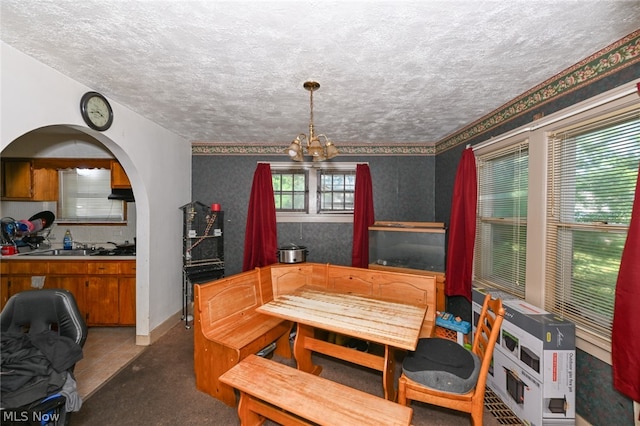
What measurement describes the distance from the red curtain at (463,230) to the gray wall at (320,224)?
40.6 inches

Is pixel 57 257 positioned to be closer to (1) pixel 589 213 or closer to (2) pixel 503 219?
(2) pixel 503 219

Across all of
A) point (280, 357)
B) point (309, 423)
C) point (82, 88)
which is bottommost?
point (280, 357)

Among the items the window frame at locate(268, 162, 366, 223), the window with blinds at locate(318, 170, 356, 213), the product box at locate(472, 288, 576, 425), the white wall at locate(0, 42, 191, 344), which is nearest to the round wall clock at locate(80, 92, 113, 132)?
the white wall at locate(0, 42, 191, 344)

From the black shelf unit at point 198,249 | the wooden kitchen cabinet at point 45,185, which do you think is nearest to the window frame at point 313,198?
the black shelf unit at point 198,249

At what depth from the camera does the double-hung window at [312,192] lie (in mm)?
4203

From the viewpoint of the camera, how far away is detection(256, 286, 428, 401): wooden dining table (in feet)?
5.62

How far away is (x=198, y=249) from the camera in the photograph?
3.68 metres

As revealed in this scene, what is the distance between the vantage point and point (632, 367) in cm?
142

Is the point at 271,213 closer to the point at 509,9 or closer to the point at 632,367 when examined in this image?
the point at 509,9

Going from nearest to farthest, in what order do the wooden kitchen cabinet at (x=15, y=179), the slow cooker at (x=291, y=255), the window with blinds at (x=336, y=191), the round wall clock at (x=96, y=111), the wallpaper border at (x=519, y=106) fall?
1. the wallpaper border at (x=519, y=106)
2. the round wall clock at (x=96, y=111)
3. the slow cooker at (x=291, y=255)
4. the wooden kitchen cabinet at (x=15, y=179)
5. the window with blinds at (x=336, y=191)

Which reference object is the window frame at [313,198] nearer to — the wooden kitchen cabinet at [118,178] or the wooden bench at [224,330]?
the wooden bench at [224,330]

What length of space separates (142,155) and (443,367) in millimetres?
3540

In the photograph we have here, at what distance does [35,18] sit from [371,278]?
309cm

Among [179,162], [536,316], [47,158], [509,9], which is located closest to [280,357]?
[536,316]
